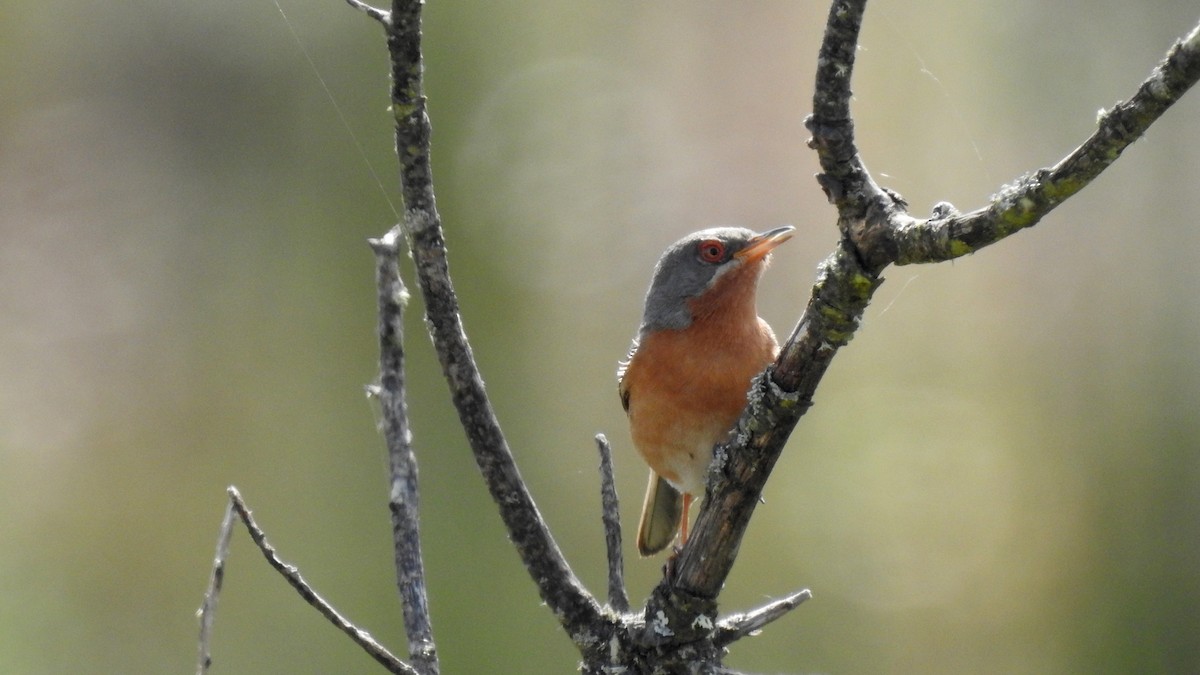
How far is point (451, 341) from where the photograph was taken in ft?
7.78

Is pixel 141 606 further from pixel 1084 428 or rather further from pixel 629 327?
pixel 1084 428

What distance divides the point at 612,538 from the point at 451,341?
0.73 meters

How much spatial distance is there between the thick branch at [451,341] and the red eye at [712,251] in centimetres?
153

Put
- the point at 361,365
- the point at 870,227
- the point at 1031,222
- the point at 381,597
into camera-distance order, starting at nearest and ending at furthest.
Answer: the point at 1031,222 < the point at 870,227 < the point at 381,597 < the point at 361,365

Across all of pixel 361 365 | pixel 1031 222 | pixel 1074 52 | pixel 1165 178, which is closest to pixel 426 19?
pixel 361 365

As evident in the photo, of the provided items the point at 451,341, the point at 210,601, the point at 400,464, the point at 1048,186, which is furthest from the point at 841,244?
the point at 210,601

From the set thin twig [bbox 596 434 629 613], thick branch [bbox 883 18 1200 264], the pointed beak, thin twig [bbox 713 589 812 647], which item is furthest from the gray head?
thick branch [bbox 883 18 1200 264]

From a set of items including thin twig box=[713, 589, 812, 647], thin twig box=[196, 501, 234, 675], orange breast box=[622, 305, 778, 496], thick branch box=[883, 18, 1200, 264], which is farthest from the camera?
orange breast box=[622, 305, 778, 496]

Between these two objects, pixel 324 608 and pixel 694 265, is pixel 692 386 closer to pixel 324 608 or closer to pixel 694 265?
pixel 694 265

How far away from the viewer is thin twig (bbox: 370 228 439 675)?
8.07 ft

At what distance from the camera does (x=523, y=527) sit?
251cm

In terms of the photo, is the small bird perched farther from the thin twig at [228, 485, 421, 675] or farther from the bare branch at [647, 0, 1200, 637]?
the thin twig at [228, 485, 421, 675]

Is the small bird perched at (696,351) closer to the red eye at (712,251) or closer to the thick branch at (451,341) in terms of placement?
the red eye at (712,251)

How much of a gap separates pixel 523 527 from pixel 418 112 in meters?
0.98
